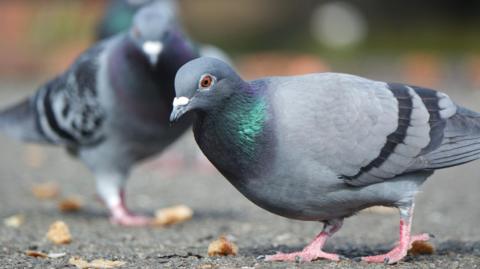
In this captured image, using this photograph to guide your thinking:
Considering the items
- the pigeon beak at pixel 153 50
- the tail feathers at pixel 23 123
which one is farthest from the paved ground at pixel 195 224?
the pigeon beak at pixel 153 50

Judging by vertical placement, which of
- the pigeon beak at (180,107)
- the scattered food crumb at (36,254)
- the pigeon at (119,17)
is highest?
the pigeon at (119,17)

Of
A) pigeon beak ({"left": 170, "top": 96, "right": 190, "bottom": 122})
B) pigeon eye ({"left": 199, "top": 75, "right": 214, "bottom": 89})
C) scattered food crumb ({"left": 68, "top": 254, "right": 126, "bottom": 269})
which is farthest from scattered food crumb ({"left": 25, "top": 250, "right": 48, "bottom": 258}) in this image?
pigeon eye ({"left": 199, "top": 75, "right": 214, "bottom": 89})

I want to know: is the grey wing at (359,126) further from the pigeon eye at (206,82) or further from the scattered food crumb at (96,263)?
the scattered food crumb at (96,263)

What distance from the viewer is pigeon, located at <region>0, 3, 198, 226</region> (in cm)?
617

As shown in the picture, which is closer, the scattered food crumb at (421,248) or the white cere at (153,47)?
the scattered food crumb at (421,248)

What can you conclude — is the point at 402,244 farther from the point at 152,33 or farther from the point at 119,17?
Answer: the point at 119,17

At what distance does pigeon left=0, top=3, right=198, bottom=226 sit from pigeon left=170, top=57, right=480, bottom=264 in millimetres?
1780

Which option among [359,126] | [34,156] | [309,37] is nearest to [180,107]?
[359,126]

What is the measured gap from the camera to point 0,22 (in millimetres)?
18359

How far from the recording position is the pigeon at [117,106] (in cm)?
617

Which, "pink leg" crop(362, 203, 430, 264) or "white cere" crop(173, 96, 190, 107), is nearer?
"white cere" crop(173, 96, 190, 107)

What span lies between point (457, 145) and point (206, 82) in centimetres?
129

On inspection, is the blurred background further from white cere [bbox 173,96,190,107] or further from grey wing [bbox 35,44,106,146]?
white cere [bbox 173,96,190,107]

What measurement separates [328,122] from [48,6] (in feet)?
48.4
